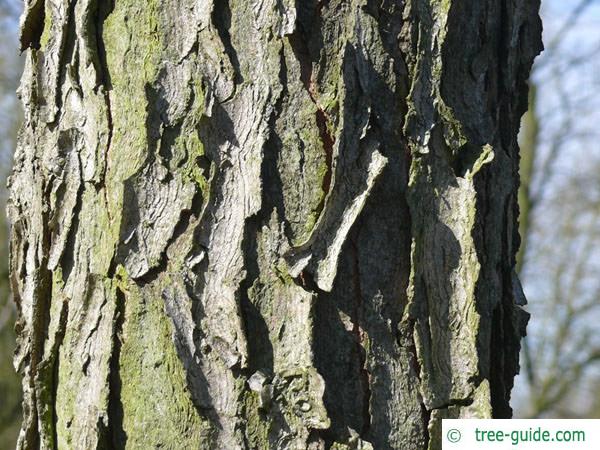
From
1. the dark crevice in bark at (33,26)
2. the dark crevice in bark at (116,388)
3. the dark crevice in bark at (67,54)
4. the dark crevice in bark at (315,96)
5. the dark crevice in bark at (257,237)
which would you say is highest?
the dark crevice in bark at (33,26)

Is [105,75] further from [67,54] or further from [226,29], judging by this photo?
[226,29]

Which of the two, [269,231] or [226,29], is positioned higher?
[226,29]

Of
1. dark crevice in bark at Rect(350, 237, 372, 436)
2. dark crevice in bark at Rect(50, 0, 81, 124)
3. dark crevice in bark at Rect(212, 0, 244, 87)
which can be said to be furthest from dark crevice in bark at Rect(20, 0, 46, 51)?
dark crevice in bark at Rect(350, 237, 372, 436)

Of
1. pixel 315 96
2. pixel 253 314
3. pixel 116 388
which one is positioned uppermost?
pixel 315 96

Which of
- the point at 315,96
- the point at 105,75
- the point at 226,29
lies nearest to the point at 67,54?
the point at 105,75

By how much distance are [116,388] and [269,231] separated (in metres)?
0.31

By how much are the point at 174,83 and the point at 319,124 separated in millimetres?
213

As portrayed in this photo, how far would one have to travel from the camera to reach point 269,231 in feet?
3.56

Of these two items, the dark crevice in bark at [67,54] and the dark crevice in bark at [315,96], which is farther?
the dark crevice in bark at [67,54]

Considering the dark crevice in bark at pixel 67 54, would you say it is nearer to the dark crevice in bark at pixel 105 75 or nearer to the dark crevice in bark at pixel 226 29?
the dark crevice in bark at pixel 105 75

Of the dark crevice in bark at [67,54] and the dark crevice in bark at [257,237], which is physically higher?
the dark crevice in bark at [67,54]

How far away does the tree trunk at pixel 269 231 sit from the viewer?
1.07 metres

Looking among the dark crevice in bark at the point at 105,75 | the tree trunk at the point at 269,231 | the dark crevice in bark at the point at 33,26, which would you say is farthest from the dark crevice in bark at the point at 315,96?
the dark crevice in bark at the point at 33,26

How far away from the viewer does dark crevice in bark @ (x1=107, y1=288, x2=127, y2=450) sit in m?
1.11
